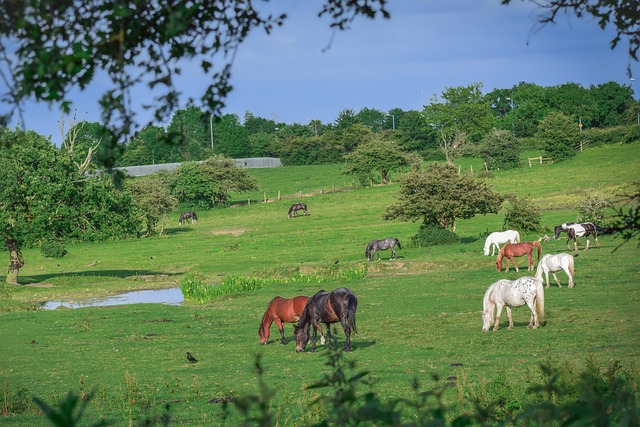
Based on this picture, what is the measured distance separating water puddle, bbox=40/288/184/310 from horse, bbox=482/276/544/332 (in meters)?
18.1

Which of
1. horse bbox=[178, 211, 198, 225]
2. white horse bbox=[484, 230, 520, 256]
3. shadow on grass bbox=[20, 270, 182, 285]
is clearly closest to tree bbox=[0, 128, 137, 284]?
shadow on grass bbox=[20, 270, 182, 285]

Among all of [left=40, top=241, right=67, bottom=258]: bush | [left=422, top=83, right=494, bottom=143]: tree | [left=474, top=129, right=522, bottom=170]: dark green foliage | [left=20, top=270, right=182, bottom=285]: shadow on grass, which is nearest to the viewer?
[left=20, top=270, right=182, bottom=285]: shadow on grass

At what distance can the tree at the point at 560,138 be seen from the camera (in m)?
94.8

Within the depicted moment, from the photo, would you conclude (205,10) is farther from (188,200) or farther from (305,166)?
(305,166)

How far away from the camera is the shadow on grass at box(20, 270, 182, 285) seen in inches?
1870

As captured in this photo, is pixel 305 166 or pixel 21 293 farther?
pixel 305 166

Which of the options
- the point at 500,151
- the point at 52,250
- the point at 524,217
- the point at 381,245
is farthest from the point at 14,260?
the point at 500,151

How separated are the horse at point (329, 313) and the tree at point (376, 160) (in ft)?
249

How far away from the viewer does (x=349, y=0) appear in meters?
9.19

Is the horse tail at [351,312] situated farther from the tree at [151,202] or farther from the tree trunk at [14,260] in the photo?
the tree at [151,202]

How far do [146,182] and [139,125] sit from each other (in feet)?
250

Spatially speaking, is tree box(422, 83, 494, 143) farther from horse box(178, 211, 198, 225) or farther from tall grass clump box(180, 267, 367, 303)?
tall grass clump box(180, 267, 367, 303)

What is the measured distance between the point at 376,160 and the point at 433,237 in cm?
4882

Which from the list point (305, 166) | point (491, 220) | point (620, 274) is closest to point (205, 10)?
point (620, 274)
